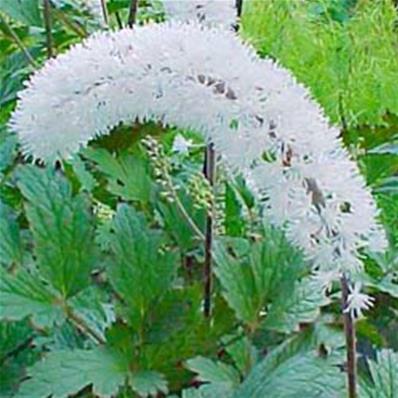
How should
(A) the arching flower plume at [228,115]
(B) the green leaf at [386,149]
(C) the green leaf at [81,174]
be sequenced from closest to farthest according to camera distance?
(A) the arching flower plume at [228,115], (C) the green leaf at [81,174], (B) the green leaf at [386,149]

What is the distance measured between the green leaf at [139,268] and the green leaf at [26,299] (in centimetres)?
→ 5

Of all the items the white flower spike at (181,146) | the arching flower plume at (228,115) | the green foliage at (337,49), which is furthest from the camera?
the green foliage at (337,49)

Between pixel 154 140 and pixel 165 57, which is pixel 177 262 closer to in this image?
pixel 165 57

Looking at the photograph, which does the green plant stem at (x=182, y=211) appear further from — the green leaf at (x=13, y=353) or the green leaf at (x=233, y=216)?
the green leaf at (x=13, y=353)

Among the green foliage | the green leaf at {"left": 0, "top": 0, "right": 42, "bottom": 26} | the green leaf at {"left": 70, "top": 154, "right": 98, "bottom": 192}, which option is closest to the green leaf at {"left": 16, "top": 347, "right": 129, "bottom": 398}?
the green leaf at {"left": 70, "top": 154, "right": 98, "bottom": 192}

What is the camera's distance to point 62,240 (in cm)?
92

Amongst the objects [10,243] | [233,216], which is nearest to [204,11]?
[233,216]

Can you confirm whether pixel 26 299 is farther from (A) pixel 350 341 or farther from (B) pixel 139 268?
(A) pixel 350 341

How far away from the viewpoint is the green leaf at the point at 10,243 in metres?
0.93

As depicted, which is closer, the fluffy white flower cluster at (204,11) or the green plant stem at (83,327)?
the green plant stem at (83,327)

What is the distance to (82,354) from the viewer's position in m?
0.87

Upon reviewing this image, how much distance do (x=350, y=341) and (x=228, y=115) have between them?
17 centimetres

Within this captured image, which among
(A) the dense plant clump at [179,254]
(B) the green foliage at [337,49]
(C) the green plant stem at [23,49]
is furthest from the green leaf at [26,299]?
(B) the green foliage at [337,49]

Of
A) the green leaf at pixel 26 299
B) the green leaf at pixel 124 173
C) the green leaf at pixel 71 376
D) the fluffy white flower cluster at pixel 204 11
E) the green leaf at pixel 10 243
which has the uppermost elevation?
the fluffy white flower cluster at pixel 204 11
